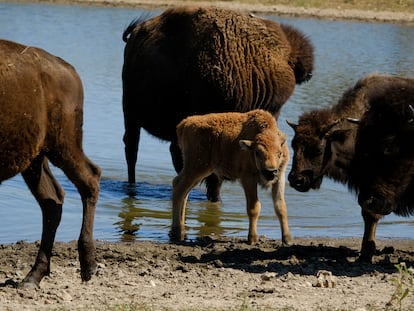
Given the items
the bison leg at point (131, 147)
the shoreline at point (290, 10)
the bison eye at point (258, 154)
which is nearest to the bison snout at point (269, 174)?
the bison eye at point (258, 154)

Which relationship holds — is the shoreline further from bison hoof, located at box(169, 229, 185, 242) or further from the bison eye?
the bison eye

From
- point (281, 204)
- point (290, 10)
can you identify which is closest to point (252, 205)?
point (281, 204)

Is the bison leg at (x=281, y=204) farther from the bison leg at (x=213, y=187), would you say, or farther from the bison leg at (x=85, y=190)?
the bison leg at (x=85, y=190)

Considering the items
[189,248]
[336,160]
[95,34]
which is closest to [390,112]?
[336,160]

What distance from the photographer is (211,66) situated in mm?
13172

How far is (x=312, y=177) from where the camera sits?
33.7 ft

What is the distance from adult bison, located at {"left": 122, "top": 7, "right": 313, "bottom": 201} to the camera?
13188mm

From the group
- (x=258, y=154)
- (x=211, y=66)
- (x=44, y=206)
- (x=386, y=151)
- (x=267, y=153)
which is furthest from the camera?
(x=211, y=66)

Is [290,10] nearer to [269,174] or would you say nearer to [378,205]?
[269,174]

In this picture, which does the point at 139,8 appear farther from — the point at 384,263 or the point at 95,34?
the point at 384,263

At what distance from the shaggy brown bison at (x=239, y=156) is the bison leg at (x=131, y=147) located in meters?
3.09

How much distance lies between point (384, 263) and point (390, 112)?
1357 millimetres

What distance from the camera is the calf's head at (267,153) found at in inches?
406

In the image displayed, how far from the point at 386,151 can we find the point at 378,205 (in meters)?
0.49
